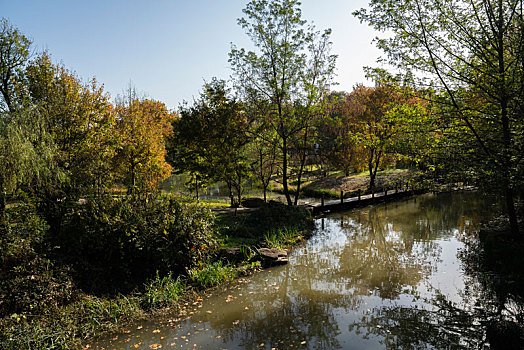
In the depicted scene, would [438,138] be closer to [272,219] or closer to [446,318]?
[446,318]

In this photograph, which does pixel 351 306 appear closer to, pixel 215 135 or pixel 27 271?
pixel 27 271

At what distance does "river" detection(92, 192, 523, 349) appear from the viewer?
Result: 243 inches

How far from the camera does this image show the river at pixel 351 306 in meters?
6.16

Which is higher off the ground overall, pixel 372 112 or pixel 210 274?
pixel 372 112

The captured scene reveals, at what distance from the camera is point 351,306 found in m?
7.59

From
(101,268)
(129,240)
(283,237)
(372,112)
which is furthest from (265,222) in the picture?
(372,112)

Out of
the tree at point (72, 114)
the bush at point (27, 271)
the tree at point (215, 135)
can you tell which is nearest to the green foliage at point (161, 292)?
the bush at point (27, 271)

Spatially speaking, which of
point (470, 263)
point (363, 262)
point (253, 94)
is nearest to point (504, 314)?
point (470, 263)

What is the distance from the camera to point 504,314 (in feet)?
22.8

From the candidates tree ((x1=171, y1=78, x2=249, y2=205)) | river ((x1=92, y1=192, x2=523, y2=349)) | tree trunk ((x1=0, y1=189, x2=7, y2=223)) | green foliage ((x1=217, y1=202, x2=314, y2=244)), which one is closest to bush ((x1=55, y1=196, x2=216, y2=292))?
tree trunk ((x1=0, y1=189, x2=7, y2=223))

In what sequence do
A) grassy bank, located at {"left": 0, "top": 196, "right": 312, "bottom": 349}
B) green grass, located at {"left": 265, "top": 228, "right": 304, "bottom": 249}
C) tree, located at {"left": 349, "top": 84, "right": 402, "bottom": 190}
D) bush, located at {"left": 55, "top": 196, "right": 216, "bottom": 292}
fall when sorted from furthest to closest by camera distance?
tree, located at {"left": 349, "top": 84, "right": 402, "bottom": 190} < green grass, located at {"left": 265, "top": 228, "right": 304, "bottom": 249} < bush, located at {"left": 55, "top": 196, "right": 216, "bottom": 292} < grassy bank, located at {"left": 0, "top": 196, "right": 312, "bottom": 349}

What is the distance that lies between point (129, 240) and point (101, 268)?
0.94 m

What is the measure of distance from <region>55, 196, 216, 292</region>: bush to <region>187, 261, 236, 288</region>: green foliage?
287 millimetres

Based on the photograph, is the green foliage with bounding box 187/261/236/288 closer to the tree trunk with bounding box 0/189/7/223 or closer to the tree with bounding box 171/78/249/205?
the tree trunk with bounding box 0/189/7/223
